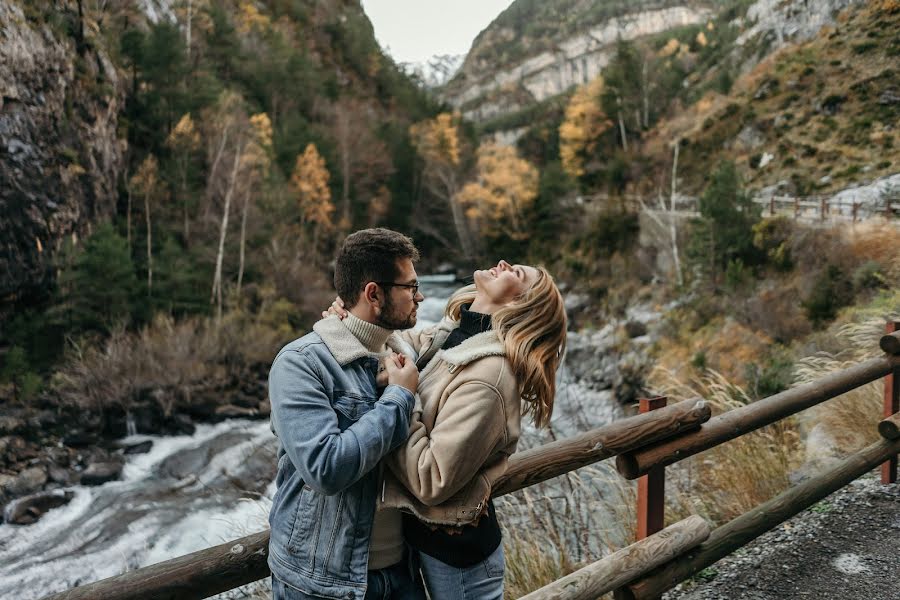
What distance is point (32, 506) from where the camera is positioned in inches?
512

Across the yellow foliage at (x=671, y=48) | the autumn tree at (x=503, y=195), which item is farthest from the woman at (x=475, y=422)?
the yellow foliage at (x=671, y=48)

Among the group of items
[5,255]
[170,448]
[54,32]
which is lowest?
[170,448]

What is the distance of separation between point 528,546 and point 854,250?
646 inches

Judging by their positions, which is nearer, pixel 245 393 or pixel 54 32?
pixel 245 393

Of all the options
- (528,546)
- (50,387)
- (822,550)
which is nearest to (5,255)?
(50,387)

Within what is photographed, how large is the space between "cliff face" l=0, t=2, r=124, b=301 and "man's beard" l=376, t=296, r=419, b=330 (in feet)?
75.2

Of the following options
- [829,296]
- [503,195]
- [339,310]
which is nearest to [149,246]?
[503,195]

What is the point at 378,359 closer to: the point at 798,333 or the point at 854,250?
the point at 798,333

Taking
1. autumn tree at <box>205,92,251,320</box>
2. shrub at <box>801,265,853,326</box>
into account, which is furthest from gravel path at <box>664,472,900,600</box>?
autumn tree at <box>205,92,251,320</box>

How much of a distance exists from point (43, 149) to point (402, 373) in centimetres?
2443

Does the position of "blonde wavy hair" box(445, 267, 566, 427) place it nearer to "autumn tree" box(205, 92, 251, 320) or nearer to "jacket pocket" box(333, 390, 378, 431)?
"jacket pocket" box(333, 390, 378, 431)

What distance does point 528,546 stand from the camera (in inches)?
150

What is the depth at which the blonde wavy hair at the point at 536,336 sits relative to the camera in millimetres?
1844

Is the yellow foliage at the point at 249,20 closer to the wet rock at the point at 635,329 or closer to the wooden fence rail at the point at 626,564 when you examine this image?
the wet rock at the point at 635,329
